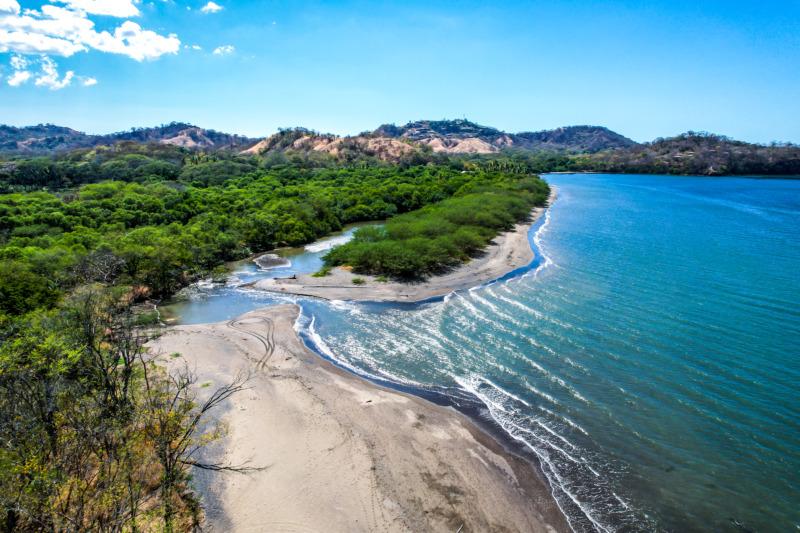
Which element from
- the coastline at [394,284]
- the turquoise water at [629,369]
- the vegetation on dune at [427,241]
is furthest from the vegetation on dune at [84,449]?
the vegetation on dune at [427,241]

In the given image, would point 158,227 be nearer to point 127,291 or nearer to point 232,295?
point 127,291

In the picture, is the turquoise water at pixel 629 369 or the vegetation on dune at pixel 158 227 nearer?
the turquoise water at pixel 629 369

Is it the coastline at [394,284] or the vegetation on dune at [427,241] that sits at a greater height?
the vegetation on dune at [427,241]

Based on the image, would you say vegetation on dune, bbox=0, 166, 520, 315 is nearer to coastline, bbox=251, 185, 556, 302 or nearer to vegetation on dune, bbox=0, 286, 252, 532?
vegetation on dune, bbox=0, 286, 252, 532

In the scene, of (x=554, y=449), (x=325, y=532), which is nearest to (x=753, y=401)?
(x=554, y=449)

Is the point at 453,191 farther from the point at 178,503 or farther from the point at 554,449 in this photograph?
the point at 178,503

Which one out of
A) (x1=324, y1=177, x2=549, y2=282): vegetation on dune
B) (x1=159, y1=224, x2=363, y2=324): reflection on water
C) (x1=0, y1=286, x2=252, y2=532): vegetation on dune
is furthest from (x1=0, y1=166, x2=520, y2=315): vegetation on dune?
(x1=324, y1=177, x2=549, y2=282): vegetation on dune

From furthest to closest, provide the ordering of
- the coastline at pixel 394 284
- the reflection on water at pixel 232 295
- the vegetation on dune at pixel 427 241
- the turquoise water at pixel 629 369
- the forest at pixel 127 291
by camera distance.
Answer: the vegetation on dune at pixel 427 241, the coastline at pixel 394 284, the reflection on water at pixel 232 295, the turquoise water at pixel 629 369, the forest at pixel 127 291

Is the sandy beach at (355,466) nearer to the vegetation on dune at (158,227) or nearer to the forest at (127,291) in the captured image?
the forest at (127,291)
